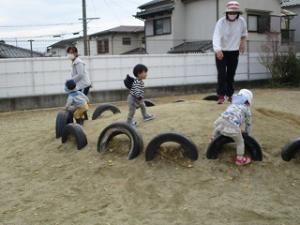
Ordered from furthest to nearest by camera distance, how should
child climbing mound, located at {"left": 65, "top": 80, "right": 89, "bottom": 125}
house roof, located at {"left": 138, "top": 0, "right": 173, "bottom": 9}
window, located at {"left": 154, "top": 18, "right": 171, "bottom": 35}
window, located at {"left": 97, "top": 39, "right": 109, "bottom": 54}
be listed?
1. window, located at {"left": 97, "top": 39, "right": 109, "bottom": 54}
2. house roof, located at {"left": 138, "top": 0, "right": 173, "bottom": 9}
3. window, located at {"left": 154, "top": 18, "right": 171, "bottom": 35}
4. child climbing mound, located at {"left": 65, "top": 80, "right": 89, "bottom": 125}

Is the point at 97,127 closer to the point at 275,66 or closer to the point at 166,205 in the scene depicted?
the point at 166,205

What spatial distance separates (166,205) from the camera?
448cm

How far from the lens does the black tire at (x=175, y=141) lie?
5270 millimetres

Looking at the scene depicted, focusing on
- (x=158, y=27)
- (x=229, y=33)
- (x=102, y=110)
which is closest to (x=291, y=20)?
(x=158, y=27)

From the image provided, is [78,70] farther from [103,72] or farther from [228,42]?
[103,72]

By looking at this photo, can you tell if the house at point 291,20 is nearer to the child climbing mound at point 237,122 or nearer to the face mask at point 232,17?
the face mask at point 232,17

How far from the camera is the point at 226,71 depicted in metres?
7.23

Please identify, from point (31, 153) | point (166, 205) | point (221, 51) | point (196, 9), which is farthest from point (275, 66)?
point (166, 205)

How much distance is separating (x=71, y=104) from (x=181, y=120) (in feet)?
7.47

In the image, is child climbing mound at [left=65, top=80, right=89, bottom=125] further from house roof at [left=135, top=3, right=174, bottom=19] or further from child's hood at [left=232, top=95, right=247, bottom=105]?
house roof at [left=135, top=3, right=174, bottom=19]

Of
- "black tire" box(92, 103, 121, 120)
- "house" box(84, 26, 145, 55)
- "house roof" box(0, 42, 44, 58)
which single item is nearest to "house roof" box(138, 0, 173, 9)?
"house" box(84, 26, 145, 55)

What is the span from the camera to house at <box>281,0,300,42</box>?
28.2 m

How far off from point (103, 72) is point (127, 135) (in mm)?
10194

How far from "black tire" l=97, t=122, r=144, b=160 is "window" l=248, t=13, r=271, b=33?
21.2 m
